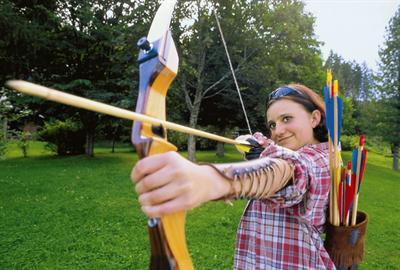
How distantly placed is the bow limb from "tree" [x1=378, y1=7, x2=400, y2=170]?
15.8m

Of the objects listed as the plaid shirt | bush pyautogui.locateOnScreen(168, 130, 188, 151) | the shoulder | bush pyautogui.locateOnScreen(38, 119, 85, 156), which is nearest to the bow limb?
the plaid shirt

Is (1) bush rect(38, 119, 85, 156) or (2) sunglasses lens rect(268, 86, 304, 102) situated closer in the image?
(2) sunglasses lens rect(268, 86, 304, 102)

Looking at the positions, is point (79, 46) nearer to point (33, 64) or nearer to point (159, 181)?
point (33, 64)

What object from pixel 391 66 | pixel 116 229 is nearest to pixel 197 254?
pixel 116 229

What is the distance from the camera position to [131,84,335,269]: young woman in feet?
2.00

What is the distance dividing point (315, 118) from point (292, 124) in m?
0.12

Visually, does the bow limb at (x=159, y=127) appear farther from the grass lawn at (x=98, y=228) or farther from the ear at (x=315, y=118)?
the grass lawn at (x=98, y=228)

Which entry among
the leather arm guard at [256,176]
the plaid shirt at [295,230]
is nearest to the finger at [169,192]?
the leather arm guard at [256,176]

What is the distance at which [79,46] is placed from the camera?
11.5m

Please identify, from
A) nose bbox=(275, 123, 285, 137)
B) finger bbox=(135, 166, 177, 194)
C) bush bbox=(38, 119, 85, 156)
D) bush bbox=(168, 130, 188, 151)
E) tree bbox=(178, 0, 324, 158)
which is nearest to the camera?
finger bbox=(135, 166, 177, 194)

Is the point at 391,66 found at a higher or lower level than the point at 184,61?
higher

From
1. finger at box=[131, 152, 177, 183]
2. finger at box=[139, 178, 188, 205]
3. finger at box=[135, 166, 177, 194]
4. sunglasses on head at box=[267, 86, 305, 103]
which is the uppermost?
sunglasses on head at box=[267, 86, 305, 103]

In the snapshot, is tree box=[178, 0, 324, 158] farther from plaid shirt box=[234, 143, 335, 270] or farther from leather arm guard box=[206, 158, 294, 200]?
leather arm guard box=[206, 158, 294, 200]

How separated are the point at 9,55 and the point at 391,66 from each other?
51.0ft
